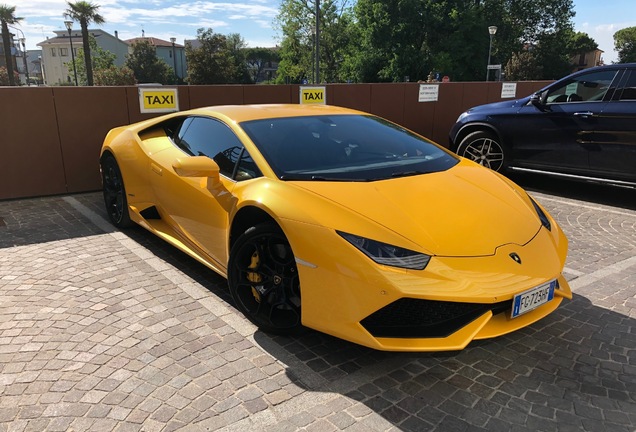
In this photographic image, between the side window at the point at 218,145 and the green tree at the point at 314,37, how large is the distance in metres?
45.0

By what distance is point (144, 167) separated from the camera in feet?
14.2

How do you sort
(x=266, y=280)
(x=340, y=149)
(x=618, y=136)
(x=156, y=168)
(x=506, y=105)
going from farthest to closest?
(x=506, y=105)
(x=618, y=136)
(x=156, y=168)
(x=340, y=149)
(x=266, y=280)

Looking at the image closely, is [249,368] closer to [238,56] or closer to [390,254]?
[390,254]

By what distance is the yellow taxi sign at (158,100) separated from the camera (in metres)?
7.17

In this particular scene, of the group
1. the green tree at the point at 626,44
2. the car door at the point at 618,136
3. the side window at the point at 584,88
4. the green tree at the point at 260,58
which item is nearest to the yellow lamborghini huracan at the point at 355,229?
the car door at the point at 618,136

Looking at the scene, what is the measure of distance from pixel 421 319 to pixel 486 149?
5.81m

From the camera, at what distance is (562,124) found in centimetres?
652

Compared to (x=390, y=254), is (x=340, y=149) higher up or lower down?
higher up

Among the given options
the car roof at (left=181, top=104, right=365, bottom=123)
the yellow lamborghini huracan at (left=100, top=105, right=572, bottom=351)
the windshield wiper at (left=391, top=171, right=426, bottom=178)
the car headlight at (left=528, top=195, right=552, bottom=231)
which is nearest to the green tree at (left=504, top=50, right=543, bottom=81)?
the car roof at (left=181, top=104, right=365, bottom=123)

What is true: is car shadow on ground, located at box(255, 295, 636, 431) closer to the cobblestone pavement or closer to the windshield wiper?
the cobblestone pavement

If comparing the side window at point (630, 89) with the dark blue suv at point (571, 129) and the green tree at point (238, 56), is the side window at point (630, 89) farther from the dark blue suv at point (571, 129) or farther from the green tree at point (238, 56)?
the green tree at point (238, 56)

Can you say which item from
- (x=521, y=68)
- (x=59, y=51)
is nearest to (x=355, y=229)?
(x=521, y=68)

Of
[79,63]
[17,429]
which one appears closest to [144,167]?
[17,429]

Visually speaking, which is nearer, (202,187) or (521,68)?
(202,187)
